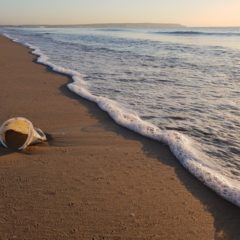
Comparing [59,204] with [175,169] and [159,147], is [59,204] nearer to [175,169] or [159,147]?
[175,169]

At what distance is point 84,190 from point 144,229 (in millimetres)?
753

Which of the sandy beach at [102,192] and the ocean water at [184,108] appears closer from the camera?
the sandy beach at [102,192]

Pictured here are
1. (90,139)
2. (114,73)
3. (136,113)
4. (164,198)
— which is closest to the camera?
(164,198)

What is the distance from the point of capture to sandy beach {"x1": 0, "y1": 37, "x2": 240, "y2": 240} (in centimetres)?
278

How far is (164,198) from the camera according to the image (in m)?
3.25

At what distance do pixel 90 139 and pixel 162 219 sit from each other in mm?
1962

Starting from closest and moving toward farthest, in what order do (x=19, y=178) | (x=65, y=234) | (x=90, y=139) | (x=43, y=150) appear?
(x=65, y=234), (x=19, y=178), (x=43, y=150), (x=90, y=139)

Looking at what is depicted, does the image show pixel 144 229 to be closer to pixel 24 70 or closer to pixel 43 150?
pixel 43 150

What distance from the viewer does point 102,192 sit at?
3.33 metres

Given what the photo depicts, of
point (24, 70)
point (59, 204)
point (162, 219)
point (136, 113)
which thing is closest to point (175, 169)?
point (162, 219)

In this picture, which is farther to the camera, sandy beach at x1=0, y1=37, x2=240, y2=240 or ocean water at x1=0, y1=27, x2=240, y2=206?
ocean water at x1=0, y1=27, x2=240, y2=206

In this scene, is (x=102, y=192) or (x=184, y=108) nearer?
(x=102, y=192)

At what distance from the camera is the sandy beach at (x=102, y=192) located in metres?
2.78

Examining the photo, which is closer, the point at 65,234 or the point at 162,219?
the point at 65,234
